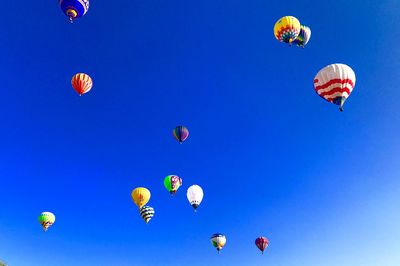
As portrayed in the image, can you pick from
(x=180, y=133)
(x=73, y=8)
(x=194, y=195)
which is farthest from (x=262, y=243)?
(x=73, y=8)

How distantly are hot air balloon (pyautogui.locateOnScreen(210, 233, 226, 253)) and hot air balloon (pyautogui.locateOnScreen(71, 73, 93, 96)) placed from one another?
27706 mm

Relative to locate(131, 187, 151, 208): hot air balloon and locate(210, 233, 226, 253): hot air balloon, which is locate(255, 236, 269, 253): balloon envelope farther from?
locate(131, 187, 151, 208): hot air balloon

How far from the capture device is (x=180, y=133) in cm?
4438

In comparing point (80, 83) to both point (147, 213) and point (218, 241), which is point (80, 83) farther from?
point (218, 241)

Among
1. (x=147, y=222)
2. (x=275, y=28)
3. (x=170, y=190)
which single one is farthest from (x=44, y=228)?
(x=275, y=28)

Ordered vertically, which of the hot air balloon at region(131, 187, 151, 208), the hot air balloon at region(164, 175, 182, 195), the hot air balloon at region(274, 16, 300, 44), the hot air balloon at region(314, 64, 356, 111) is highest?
the hot air balloon at region(274, 16, 300, 44)

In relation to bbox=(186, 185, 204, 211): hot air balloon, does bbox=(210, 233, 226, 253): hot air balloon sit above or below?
below

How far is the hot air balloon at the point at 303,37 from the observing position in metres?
41.5

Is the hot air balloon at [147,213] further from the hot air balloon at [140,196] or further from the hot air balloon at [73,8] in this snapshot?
the hot air balloon at [73,8]

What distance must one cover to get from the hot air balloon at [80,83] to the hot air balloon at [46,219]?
20.1 meters

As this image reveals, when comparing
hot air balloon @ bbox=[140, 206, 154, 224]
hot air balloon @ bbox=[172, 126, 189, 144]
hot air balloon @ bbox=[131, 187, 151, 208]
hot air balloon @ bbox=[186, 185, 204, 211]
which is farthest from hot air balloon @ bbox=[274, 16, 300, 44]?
hot air balloon @ bbox=[140, 206, 154, 224]

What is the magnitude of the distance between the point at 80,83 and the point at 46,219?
21113mm

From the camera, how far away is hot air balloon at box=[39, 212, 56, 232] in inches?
1913

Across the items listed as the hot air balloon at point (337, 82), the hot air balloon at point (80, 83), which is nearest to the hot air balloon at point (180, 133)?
the hot air balloon at point (80, 83)
